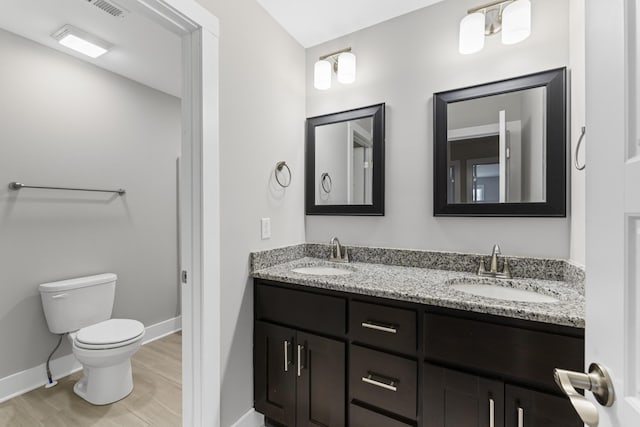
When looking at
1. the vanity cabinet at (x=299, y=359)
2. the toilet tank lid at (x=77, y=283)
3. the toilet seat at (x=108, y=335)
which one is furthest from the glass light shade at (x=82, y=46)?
the vanity cabinet at (x=299, y=359)

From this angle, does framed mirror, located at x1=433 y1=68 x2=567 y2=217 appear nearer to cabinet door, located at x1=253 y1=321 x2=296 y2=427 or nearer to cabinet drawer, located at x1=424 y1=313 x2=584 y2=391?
cabinet drawer, located at x1=424 y1=313 x2=584 y2=391

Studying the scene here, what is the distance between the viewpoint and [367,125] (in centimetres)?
183

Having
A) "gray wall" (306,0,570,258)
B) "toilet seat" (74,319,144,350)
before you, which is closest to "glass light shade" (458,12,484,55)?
"gray wall" (306,0,570,258)

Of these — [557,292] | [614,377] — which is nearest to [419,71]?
[557,292]

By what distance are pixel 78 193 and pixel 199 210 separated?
5.22ft

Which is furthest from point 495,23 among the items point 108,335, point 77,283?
point 77,283

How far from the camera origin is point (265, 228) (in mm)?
1680

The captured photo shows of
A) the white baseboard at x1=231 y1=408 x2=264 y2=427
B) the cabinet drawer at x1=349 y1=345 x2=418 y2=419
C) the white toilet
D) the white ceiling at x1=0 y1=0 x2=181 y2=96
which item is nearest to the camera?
the cabinet drawer at x1=349 y1=345 x2=418 y2=419

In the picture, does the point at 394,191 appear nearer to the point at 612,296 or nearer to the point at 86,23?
the point at 612,296

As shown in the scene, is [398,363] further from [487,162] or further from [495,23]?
[495,23]

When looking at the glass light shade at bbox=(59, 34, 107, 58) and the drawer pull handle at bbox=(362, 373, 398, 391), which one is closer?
the drawer pull handle at bbox=(362, 373, 398, 391)

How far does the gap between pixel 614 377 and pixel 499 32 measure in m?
1.63

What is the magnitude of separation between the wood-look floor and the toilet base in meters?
0.03

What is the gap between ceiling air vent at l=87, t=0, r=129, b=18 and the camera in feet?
5.13
